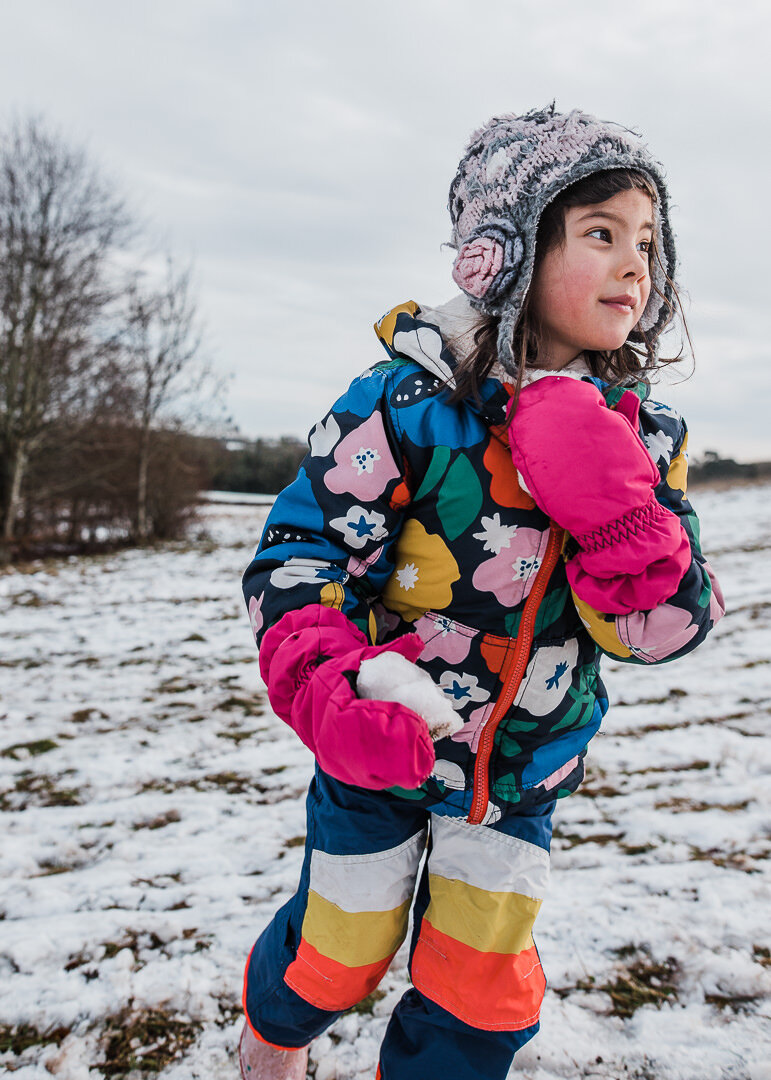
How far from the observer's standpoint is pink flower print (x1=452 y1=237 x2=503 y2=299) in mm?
1355

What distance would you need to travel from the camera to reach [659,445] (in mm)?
1394

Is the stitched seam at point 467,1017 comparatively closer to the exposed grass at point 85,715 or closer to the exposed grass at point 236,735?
the exposed grass at point 236,735

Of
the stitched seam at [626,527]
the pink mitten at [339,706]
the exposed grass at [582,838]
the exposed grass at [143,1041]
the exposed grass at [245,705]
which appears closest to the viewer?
the pink mitten at [339,706]

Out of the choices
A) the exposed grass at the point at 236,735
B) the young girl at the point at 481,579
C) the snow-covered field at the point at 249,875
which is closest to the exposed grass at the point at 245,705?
the snow-covered field at the point at 249,875

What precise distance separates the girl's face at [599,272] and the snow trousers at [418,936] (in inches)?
37.9

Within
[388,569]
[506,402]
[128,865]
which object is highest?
[506,402]

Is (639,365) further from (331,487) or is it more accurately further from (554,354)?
(331,487)

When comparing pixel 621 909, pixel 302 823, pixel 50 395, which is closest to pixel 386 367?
pixel 621 909

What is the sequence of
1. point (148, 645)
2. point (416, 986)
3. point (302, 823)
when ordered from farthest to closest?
point (148, 645)
point (302, 823)
point (416, 986)

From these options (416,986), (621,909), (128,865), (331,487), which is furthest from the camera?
(128,865)

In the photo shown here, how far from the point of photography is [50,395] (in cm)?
1168

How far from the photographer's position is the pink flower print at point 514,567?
1314 millimetres

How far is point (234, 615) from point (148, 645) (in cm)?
119

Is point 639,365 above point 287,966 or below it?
above
